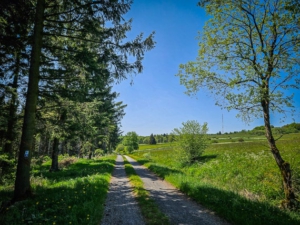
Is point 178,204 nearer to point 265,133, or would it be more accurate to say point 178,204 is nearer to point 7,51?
point 265,133

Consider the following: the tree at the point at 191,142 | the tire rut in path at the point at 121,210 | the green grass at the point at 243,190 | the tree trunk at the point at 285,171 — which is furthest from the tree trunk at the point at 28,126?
the tree at the point at 191,142

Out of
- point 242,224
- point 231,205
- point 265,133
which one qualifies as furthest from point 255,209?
point 265,133

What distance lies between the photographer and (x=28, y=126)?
22.9 feet

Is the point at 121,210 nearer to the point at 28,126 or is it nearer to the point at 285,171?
the point at 28,126

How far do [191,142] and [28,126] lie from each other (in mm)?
15933

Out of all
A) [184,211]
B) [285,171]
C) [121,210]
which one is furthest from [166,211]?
[285,171]

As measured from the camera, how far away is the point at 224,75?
8.63 meters

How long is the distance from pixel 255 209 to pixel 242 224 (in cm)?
136

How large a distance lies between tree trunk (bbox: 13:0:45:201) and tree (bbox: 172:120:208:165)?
15359 mm

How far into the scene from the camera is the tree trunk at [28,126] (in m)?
6.73

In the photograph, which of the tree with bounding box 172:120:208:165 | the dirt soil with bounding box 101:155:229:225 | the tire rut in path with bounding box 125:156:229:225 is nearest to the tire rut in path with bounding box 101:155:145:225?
the dirt soil with bounding box 101:155:229:225

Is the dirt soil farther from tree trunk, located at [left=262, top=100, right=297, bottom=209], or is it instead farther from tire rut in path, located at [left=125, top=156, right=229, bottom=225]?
tree trunk, located at [left=262, top=100, right=297, bottom=209]

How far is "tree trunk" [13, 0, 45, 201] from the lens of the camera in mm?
6734

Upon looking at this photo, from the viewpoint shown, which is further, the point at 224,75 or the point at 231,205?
the point at 224,75
